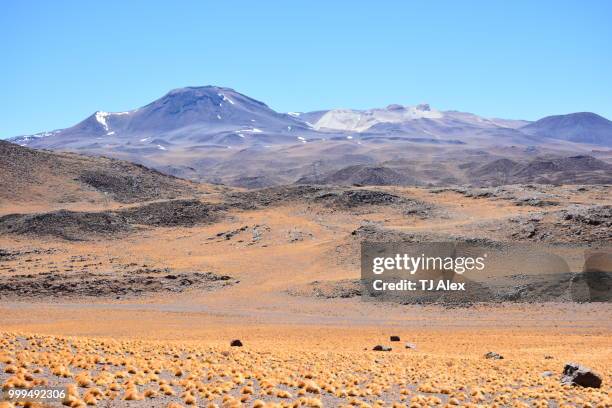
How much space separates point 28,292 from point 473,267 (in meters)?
33.7

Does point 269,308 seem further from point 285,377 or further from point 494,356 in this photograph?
point 285,377

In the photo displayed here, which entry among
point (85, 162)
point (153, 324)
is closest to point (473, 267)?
point (153, 324)

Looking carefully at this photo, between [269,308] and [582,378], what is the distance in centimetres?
2785

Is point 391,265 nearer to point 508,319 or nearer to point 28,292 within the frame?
point 508,319

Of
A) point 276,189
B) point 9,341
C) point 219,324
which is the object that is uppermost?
point 276,189

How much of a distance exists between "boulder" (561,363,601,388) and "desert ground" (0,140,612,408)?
0.36 m

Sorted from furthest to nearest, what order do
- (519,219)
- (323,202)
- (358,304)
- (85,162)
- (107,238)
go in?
(85,162) < (323,202) < (107,238) < (519,219) < (358,304)

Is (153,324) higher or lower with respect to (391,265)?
lower

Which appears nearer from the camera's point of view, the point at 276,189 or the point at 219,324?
the point at 219,324

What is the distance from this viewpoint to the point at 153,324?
37156 mm
